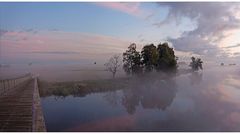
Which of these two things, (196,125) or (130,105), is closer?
(196,125)

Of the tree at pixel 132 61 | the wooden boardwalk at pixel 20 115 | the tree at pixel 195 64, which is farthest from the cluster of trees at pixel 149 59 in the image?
the tree at pixel 195 64

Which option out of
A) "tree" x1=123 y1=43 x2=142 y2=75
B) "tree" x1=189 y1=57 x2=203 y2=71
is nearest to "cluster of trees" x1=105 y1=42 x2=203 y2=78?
"tree" x1=123 y1=43 x2=142 y2=75

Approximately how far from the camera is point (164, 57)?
5403 cm

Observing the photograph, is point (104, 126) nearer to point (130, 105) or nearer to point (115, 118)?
point (115, 118)

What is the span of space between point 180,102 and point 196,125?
11828mm

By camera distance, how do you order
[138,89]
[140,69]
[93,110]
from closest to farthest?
[93,110]
[138,89]
[140,69]

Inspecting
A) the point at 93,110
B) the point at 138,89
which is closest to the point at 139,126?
the point at 93,110

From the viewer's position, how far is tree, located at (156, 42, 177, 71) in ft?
177

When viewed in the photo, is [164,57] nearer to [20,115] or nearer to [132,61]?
[132,61]

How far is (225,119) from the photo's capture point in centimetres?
2544

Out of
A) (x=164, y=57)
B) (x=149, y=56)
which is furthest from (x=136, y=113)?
(x=164, y=57)

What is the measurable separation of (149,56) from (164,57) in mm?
4197

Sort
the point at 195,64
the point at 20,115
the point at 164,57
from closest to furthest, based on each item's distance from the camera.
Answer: the point at 20,115, the point at 164,57, the point at 195,64

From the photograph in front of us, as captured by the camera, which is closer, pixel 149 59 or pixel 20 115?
pixel 20 115
